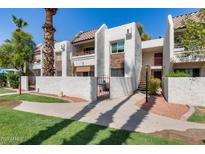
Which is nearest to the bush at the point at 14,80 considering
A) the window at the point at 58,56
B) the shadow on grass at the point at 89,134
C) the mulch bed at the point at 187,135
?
the window at the point at 58,56

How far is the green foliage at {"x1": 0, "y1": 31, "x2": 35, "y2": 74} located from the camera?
2797 cm

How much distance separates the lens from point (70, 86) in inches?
651

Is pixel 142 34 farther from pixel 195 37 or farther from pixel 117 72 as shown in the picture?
pixel 195 37

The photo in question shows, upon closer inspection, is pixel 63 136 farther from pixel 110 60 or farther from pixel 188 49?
pixel 110 60

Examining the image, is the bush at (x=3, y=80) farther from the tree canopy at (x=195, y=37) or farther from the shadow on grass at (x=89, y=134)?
the tree canopy at (x=195, y=37)

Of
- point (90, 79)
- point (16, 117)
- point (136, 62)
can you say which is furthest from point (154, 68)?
point (16, 117)

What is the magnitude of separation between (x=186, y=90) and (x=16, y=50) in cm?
2751

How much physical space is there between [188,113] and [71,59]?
21.4m

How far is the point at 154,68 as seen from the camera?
80.3ft

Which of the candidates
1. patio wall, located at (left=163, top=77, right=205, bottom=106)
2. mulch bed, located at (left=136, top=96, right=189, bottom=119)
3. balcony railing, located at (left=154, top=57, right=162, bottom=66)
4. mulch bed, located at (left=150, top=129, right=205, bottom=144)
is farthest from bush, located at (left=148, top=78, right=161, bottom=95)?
mulch bed, located at (left=150, top=129, right=205, bottom=144)

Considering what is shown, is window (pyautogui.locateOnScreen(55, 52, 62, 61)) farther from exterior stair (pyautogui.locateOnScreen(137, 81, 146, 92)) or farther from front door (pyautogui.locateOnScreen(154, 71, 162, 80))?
front door (pyautogui.locateOnScreen(154, 71, 162, 80))

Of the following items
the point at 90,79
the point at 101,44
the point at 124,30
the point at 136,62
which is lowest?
the point at 90,79

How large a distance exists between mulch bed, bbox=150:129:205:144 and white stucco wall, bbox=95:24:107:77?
53.4 feet

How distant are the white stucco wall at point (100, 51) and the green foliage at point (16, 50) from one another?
14.4 meters
